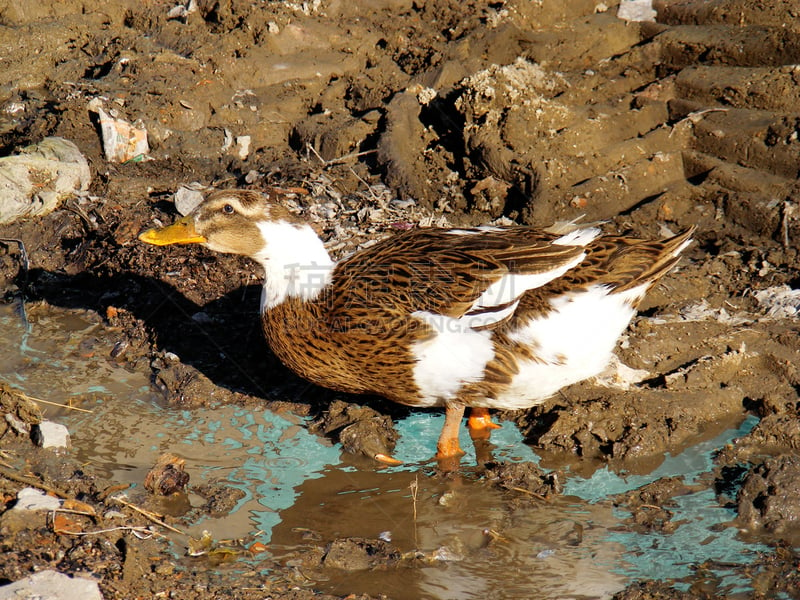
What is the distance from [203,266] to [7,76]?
311cm

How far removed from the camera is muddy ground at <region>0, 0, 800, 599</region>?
169 inches

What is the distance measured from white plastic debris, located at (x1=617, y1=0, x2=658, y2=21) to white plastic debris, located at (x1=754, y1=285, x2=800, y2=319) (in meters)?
2.91

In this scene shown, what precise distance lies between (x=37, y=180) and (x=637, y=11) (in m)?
5.04

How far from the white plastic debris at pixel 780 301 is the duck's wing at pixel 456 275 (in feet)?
4.38

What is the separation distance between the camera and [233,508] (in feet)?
13.2

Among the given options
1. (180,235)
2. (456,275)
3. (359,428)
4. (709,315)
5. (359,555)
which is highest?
(180,235)

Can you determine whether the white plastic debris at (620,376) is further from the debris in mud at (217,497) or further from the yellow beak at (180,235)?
the yellow beak at (180,235)

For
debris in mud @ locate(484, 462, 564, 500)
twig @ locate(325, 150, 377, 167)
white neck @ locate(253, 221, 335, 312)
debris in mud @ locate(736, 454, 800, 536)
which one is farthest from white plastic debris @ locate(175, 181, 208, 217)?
debris in mud @ locate(736, 454, 800, 536)

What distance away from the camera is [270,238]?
439cm

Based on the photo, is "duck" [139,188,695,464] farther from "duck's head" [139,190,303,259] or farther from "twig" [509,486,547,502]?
"twig" [509,486,547,502]

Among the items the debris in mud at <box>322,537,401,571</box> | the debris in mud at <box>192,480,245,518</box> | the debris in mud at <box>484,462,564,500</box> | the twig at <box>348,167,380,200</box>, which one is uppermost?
the twig at <box>348,167,380,200</box>

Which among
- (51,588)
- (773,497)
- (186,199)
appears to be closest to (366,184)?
(186,199)

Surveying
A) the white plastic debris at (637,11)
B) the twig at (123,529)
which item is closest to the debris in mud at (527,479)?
the twig at (123,529)

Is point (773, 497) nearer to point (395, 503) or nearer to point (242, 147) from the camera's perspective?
point (395, 503)
